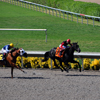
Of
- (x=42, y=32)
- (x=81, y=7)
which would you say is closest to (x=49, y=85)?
(x=42, y=32)

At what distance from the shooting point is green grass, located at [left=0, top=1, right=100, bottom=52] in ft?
58.8

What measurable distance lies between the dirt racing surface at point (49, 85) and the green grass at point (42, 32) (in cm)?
479

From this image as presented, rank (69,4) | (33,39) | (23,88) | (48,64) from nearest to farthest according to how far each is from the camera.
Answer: (23,88), (48,64), (33,39), (69,4)

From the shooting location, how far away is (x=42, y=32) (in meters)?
21.8

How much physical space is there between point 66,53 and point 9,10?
1929 cm

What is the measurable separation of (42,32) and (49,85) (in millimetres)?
11962

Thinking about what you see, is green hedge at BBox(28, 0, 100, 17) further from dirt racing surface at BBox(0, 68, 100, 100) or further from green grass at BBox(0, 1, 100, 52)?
dirt racing surface at BBox(0, 68, 100, 100)

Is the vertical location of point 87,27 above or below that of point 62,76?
above

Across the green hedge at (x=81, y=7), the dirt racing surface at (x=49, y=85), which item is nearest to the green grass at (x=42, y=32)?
the green hedge at (x=81, y=7)

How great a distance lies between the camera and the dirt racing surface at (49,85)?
8750 millimetres

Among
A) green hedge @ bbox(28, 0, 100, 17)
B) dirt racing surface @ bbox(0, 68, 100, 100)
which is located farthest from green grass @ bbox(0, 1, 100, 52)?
dirt racing surface @ bbox(0, 68, 100, 100)

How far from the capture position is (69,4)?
94.2 feet

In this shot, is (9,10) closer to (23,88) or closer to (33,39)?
(33,39)

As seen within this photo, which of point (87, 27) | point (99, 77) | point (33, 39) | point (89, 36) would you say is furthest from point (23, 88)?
point (87, 27)
